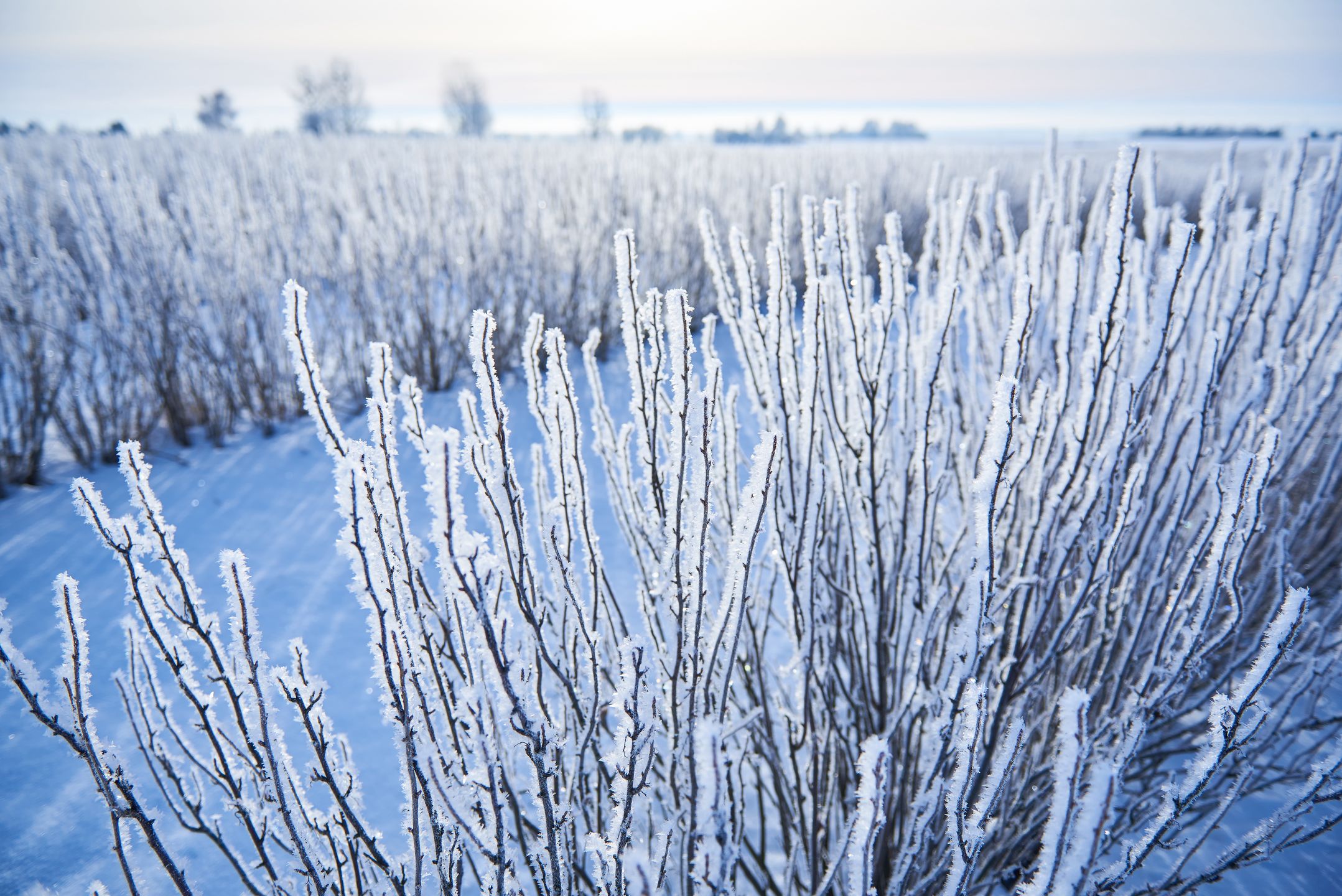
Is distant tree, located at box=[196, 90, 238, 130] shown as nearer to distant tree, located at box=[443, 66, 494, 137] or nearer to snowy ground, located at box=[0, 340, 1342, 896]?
distant tree, located at box=[443, 66, 494, 137]

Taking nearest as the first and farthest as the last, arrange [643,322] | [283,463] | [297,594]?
[643,322] → [297,594] → [283,463]

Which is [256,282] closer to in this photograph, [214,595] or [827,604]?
[214,595]

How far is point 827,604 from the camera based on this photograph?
4.92 ft

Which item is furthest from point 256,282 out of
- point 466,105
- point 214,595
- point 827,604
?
point 466,105

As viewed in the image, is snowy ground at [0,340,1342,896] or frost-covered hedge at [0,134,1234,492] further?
frost-covered hedge at [0,134,1234,492]

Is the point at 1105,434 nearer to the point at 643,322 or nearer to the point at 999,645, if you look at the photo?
the point at 999,645

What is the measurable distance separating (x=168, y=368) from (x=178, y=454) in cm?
50

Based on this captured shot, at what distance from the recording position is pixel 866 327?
1.38 metres

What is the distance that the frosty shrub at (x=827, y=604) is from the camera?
87 cm

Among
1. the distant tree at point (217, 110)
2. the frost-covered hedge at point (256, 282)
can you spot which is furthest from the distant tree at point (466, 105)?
the frost-covered hedge at point (256, 282)

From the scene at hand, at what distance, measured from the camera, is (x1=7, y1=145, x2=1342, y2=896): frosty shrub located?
0.87 metres

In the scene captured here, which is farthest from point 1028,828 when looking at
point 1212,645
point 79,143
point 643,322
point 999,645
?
point 79,143

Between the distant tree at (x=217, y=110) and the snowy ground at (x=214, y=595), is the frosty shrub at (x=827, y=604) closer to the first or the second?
the snowy ground at (x=214, y=595)

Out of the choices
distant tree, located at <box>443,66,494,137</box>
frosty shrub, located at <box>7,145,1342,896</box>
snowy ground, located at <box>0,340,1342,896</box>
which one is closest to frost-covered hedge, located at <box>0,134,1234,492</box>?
snowy ground, located at <box>0,340,1342,896</box>
